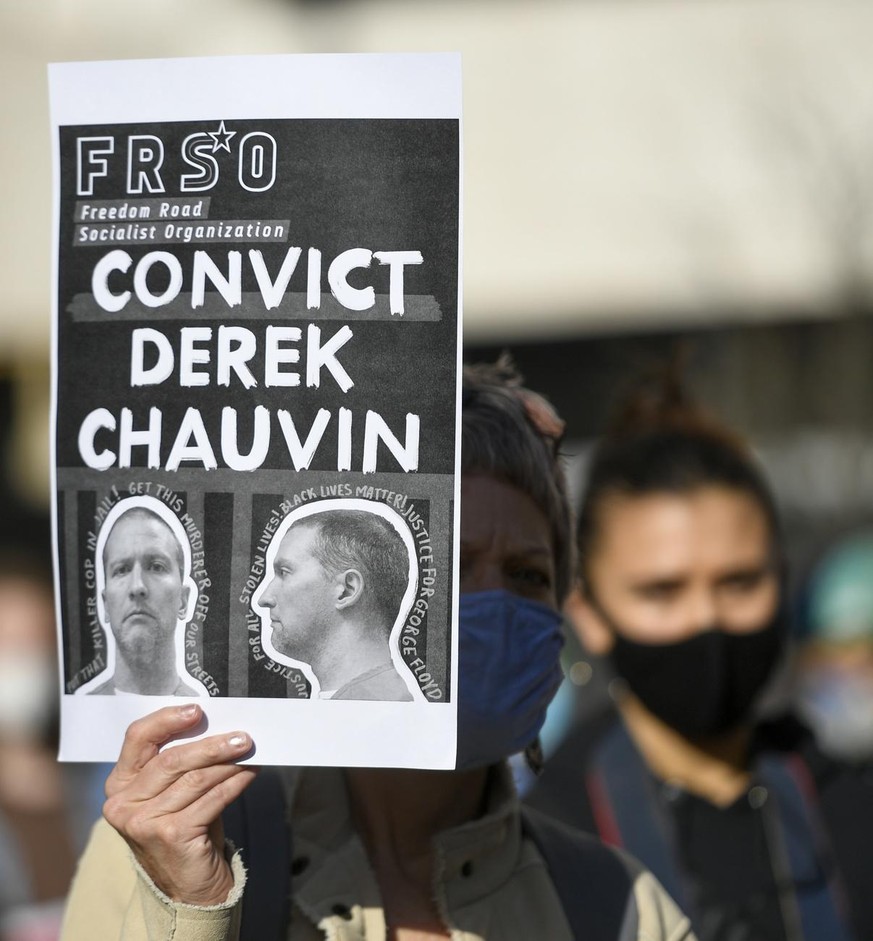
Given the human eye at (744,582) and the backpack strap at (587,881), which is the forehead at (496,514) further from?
the human eye at (744,582)

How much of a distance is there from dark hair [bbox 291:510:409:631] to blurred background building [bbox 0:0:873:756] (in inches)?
339

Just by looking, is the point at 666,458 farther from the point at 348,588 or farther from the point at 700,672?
the point at 348,588

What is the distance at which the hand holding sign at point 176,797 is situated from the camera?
1566mm

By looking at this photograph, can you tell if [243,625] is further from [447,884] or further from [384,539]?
[447,884]

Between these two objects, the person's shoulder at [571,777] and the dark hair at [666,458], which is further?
the dark hair at [666,458]

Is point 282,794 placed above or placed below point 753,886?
above

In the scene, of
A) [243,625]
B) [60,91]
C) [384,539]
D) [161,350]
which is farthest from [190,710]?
[60,91]

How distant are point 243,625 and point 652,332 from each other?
1052 centimetres

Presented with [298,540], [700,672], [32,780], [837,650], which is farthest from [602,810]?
[32,780]

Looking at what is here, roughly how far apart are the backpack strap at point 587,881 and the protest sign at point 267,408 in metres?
0.50

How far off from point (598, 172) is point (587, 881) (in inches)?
413

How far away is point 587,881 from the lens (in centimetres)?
201

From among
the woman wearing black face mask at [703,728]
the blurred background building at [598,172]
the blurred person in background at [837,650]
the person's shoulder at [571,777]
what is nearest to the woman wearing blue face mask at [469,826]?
the person's shoulder at [571,777]

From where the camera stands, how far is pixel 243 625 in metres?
1.63
